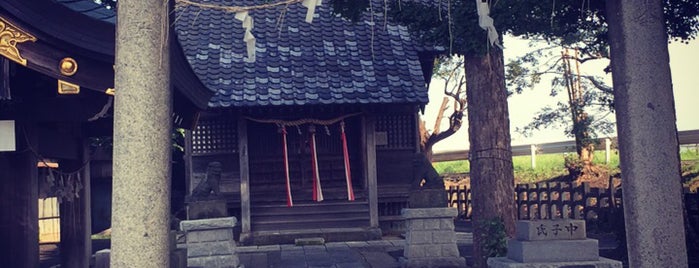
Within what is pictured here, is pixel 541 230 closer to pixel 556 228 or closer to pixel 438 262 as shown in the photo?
pixel 556 228

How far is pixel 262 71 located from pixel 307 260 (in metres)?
5.35

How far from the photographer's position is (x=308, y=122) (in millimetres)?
15773

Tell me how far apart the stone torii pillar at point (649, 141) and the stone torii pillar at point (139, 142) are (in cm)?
377

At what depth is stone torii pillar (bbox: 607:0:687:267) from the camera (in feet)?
17.4

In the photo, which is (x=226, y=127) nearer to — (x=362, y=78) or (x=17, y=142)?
(x=362, y=78)

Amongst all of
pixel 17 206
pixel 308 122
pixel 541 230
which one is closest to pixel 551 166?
pixel 308 122

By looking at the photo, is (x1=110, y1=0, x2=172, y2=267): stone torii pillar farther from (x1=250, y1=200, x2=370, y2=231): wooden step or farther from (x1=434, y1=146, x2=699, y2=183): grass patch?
(x1=434, y1=146, x2=699, y2=183): grass patch

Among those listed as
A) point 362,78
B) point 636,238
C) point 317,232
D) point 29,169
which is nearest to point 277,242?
point 317,232

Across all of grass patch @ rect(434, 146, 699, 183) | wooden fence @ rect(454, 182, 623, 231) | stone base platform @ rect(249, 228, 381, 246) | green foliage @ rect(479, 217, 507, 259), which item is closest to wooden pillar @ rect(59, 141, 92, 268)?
green foliage @ rect(479, 217, 507, 259)

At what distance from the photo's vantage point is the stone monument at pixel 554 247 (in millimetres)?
7875

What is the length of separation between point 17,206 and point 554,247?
6.18 meters

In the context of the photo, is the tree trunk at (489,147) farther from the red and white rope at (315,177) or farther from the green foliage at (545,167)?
the green foliage at (545,167)

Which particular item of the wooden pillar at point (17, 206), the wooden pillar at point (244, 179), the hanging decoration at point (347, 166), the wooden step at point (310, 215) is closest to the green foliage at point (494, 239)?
the wooden pillar at point (17, 206)

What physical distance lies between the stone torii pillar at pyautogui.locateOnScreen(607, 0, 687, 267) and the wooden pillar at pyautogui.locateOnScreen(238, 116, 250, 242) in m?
11.0
